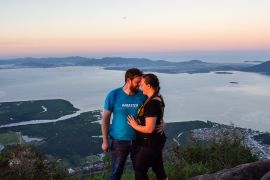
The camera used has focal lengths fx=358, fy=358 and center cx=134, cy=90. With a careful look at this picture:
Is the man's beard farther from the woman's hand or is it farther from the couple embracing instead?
the woman's hand

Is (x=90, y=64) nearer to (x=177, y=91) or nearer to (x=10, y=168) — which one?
(x=177, y=91)

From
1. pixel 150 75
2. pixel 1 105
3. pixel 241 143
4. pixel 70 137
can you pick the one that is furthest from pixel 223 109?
pixel 150 75

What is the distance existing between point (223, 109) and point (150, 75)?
59344 mm

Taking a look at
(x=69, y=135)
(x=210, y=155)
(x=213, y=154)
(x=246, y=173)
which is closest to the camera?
(x=246, y=173)

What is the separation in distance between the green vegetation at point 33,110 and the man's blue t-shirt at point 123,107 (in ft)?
188

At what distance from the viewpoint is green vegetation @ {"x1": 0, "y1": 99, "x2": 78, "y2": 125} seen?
2424 inches

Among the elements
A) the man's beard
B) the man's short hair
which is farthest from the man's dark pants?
the man's short hair

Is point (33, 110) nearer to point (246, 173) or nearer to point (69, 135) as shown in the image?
point (69, 135)

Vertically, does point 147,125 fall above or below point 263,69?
above

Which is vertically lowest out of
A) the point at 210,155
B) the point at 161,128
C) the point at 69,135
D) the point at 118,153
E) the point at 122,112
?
the point at 69,135

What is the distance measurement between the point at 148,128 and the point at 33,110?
6696cm

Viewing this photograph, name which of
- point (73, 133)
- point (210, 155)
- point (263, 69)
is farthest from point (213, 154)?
point (263, 69)

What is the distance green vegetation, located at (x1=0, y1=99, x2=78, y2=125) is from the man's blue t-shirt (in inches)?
2261

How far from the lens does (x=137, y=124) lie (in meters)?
3.81
